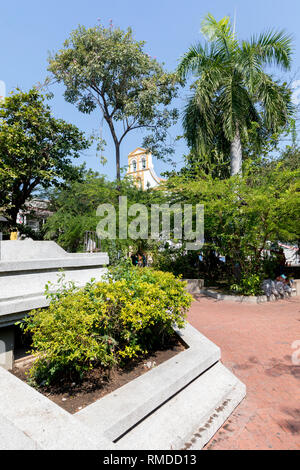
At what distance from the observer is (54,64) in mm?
16984

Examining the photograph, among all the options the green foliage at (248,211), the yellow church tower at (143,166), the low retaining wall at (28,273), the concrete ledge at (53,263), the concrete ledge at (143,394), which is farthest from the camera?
the yellow church tower at (143,166)

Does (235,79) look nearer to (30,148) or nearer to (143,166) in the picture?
(30,148)

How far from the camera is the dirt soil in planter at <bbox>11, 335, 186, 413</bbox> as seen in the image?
2771 mm

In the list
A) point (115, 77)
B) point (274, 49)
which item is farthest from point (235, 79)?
point (115, 77)

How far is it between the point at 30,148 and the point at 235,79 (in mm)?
11173

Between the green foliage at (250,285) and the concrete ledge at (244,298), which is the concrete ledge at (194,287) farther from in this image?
the green foliage at (250,285)

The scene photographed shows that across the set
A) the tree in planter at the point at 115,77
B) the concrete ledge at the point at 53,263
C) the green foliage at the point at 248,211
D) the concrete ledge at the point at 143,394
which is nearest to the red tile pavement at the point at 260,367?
the concrete ledge at the point at 143,394

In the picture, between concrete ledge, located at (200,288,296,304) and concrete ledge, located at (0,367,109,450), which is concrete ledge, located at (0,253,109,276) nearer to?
concrete ledge, located at (0,367,109,450)

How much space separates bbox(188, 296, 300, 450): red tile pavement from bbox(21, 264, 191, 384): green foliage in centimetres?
127

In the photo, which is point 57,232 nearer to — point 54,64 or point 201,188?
point 201,188

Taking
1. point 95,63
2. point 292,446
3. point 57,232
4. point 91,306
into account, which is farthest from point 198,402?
point 95,63

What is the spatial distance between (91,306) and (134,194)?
10934 mm

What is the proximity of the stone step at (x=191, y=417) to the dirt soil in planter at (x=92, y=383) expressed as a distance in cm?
53

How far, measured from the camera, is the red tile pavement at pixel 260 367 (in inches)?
111
